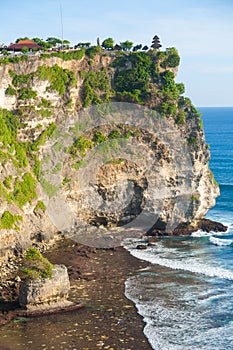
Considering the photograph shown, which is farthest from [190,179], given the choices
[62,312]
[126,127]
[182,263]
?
[62,312]

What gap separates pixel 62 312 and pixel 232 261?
18492 millimetres

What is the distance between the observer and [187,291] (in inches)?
1738

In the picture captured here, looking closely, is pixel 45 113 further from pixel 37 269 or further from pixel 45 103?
pixel 37 269

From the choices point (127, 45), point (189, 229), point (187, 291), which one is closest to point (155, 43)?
point (127, 45)

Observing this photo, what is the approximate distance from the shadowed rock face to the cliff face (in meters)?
14.8

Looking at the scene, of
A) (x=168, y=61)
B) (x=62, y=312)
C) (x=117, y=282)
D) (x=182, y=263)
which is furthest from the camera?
(x=168, y=61)

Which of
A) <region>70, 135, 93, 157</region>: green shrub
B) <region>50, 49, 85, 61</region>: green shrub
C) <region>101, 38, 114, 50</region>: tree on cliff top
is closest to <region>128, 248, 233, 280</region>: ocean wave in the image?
<region>70, 135, 93, 157</region>: green shrub

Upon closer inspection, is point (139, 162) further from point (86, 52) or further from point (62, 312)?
point (62, 312)

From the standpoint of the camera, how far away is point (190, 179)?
61.2 meters

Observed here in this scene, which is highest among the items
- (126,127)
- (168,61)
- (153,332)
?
(168,61)

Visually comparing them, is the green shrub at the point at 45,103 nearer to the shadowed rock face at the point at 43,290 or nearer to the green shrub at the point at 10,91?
the green shrub at the point at 10,91

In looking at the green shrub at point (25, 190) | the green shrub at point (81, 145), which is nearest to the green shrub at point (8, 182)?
the green shrub at point (25, 190)

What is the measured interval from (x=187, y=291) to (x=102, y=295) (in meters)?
6.56

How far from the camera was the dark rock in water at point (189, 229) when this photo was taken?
60.0m
